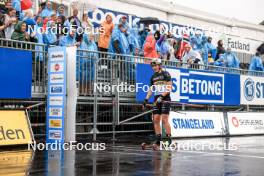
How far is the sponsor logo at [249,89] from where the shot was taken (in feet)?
65.4

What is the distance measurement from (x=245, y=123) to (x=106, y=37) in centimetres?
679

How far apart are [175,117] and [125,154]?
18.9 feet

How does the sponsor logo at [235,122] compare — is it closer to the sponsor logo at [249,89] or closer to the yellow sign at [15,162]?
the sponsor logo at [249,89]

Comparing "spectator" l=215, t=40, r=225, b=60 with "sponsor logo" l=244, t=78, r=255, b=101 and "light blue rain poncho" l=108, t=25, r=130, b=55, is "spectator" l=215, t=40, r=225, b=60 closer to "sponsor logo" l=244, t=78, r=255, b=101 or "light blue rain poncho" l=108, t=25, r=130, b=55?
"sponsor logo" l=244, t=78, r=255, b=101

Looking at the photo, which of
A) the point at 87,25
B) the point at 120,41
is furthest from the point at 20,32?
the point at 120,41

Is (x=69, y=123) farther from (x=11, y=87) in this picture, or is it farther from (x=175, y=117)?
(x=175, y=117)

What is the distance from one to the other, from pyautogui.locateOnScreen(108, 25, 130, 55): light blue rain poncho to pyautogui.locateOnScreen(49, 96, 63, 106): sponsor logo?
158 inches

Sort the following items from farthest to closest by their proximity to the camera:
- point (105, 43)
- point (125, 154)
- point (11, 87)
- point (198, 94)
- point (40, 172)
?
point (198, 94) < point (105, 43) < point (11, 87) < point (125, 154) < point (40, 172)

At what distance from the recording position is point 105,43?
16.4m

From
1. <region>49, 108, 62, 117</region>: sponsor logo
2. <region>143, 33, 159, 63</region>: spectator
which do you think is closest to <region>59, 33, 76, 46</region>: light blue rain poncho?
<region>49, 108, 62, 117</region>: sponsor logo

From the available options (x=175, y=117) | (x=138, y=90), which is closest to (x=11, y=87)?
(x=138, y=90)

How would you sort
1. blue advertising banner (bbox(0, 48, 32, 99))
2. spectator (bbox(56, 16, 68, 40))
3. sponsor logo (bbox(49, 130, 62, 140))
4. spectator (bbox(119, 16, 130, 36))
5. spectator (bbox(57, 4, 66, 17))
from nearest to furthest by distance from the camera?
blue advertising banner (bbox(0, 48, 32, 99)), sponsor logo (bbox(49, 130, 62, 140)), spectator (bbox(56, 16, 68, 40)), spectator (bbox(57, 4, 66, 17)), spectator (bbox(119, 16, 130, 36))

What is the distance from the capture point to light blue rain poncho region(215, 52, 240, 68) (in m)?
21.7

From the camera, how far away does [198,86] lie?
693 inches
